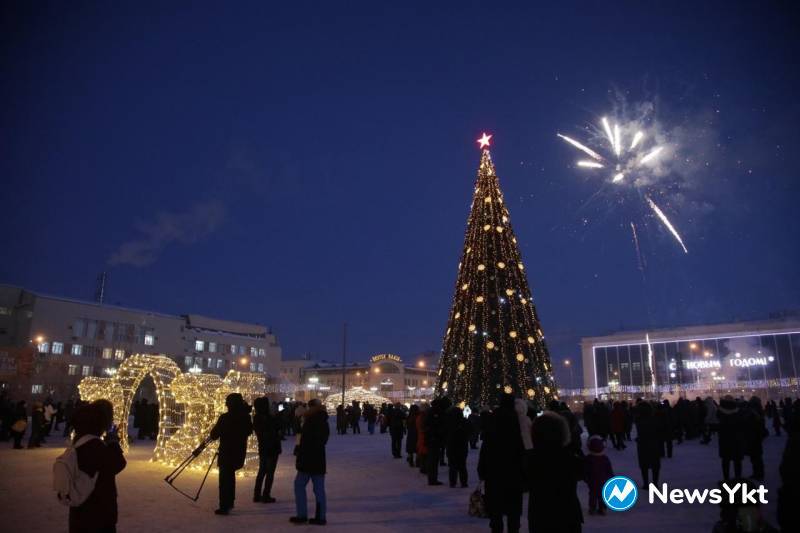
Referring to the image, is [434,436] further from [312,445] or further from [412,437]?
[312,445]

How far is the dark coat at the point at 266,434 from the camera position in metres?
9.40

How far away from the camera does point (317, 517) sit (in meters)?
7.79

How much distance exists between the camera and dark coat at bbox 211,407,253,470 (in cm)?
841

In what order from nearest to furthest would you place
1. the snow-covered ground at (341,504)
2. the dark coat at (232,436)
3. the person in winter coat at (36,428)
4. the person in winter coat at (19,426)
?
the snow-covered ground at (341,504), the dark coat at (232,436), the person in winter coat at (19,426), the person in winter coat at (36,428)

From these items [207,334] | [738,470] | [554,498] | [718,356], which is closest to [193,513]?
[554,498]

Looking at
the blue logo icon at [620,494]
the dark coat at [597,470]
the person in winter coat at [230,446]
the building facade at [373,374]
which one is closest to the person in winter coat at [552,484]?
the dark coat at [597,470]

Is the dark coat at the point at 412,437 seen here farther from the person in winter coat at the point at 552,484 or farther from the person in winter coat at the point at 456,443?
the person in winter coat at the point at 552,484

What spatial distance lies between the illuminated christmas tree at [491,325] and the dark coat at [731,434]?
11.2 m

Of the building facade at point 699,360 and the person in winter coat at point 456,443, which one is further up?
the building facade at point 699,360

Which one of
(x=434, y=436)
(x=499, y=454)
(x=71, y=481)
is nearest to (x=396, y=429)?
(x=434, y=436)

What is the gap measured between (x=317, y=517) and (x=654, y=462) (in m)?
6.19

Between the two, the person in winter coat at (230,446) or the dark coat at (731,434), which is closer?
the person in winter coat at (230,446)

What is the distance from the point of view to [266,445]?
9406mm

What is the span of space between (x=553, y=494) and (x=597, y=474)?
15.0ft
